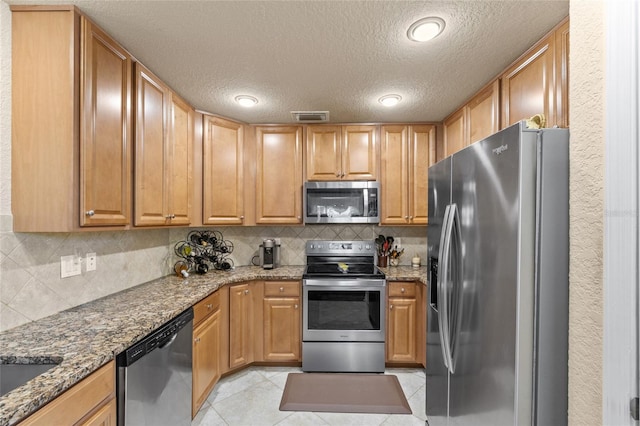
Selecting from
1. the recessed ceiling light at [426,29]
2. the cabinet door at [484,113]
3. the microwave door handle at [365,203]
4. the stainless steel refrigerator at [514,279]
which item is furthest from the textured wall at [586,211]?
the microwave door handle at [365,203]

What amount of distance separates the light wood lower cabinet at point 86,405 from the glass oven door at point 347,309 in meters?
1.66

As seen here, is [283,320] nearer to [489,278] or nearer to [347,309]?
[347,309]

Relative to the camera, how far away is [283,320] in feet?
9.04

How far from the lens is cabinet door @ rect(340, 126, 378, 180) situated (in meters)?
2.98

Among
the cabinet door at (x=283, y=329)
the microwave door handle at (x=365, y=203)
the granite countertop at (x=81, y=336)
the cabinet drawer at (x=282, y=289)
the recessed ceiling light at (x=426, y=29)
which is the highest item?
the recessed ceiling light at (x=426, y=29)

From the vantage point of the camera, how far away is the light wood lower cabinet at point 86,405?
92cm

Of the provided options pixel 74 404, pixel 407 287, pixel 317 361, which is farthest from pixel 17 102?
pixel 407 287

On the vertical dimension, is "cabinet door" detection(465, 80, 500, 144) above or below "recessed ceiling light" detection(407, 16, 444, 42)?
below

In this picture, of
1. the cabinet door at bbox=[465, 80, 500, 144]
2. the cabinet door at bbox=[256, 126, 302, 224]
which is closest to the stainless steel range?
the cabinet door at bbox=[256, 126, 302, 224]

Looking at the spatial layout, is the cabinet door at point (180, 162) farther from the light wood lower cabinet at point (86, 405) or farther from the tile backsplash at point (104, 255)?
the light wood lower cabinet at point (86, 405)

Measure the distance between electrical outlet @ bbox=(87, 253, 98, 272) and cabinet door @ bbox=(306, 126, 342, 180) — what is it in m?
1.84

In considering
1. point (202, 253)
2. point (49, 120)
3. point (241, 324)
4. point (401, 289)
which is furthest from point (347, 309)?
point (49, 120)

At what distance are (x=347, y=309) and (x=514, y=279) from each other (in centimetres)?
186

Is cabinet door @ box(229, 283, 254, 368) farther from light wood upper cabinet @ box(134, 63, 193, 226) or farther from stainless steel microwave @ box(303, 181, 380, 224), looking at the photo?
stainless steel microwave @ box(303, 181, 380, 224)
